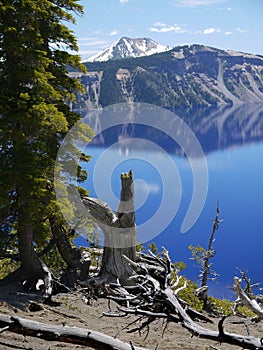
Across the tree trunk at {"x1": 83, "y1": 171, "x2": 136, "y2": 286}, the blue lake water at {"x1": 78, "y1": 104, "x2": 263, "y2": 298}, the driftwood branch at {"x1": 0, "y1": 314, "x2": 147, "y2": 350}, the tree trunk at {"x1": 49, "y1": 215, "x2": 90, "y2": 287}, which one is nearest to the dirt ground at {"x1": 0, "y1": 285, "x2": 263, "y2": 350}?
the tree trunk at {"x1": 83, "y1": 171, "x2": 136, "y2": 286}

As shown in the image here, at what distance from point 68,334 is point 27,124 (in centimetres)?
854

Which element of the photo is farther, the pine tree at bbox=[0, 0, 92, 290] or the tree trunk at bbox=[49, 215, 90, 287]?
the tree trunk at bbox=[49, 215, 90, 287]

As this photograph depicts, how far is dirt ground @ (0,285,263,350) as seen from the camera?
324 inches

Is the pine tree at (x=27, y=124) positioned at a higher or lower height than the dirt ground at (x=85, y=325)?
higher

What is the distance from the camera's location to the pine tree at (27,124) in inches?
498

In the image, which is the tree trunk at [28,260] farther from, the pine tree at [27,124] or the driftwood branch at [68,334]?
the driftwood branch at [68,334]

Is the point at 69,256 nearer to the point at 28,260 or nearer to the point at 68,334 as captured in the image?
the point at 28,260

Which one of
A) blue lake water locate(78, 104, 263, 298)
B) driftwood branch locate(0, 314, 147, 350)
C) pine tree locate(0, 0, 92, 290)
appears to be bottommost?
blue lake water locate(78, 104, 263, 298)

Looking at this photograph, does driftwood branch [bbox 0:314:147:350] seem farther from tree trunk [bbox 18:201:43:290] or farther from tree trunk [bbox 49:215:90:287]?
tree trunk [bbox 49:215:90:287]

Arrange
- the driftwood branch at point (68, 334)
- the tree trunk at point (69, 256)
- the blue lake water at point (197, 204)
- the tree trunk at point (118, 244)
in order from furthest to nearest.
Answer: the blue lake water at point (197, 204) < the tree trunk at point (69, 256) < the tree trunk at point (118, 244) < the driftwood branch at point (68, 334)

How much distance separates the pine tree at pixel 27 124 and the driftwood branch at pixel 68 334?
6.87m

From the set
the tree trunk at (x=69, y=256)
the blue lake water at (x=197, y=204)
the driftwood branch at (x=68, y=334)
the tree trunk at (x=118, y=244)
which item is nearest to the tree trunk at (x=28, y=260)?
the tree trunk at (x=69, y=256)

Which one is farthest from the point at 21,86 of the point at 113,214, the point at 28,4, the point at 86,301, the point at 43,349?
the point at 43,349

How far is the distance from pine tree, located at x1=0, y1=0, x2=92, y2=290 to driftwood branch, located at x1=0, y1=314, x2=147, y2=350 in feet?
22.6
